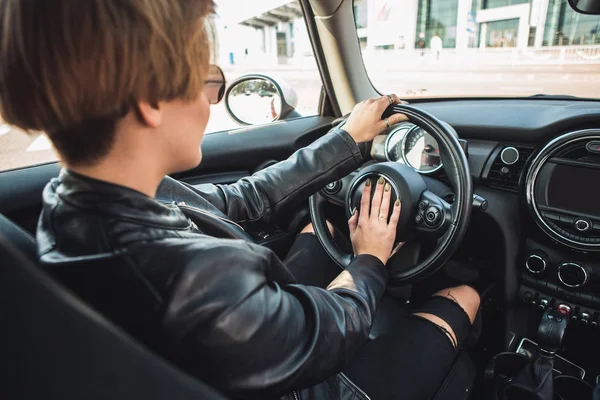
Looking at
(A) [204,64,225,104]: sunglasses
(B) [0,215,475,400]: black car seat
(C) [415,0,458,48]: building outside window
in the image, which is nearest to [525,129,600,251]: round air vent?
(A) [204,64,225,104]: sunglasses

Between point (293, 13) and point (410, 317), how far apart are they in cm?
213

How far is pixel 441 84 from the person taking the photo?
3.52 m

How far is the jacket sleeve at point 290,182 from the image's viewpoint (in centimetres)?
158

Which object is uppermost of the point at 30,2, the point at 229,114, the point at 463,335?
the point at 30,2

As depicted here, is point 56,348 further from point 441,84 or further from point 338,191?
point 441,84

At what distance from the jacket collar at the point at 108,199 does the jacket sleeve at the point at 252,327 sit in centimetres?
13

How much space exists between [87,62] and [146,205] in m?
0.26

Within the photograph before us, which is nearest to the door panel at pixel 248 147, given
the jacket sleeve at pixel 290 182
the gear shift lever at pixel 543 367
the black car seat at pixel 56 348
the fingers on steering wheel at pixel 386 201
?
the jacket sleeve at pixel 290 182

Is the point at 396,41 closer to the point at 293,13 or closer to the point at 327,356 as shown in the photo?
the point at 293,13

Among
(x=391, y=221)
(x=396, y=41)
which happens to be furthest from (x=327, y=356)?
(x=396, y=41)

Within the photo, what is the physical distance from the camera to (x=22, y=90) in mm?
716

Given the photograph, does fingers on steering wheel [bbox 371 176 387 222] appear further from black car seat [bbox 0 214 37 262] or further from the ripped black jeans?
black car seat [bbox 0 214 37 262]

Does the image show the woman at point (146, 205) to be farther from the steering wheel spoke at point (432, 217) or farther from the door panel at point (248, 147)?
the door panel at point (248, 147)

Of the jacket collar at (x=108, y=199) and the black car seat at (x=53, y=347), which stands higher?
the jacket collar at (x=108, y=199)
